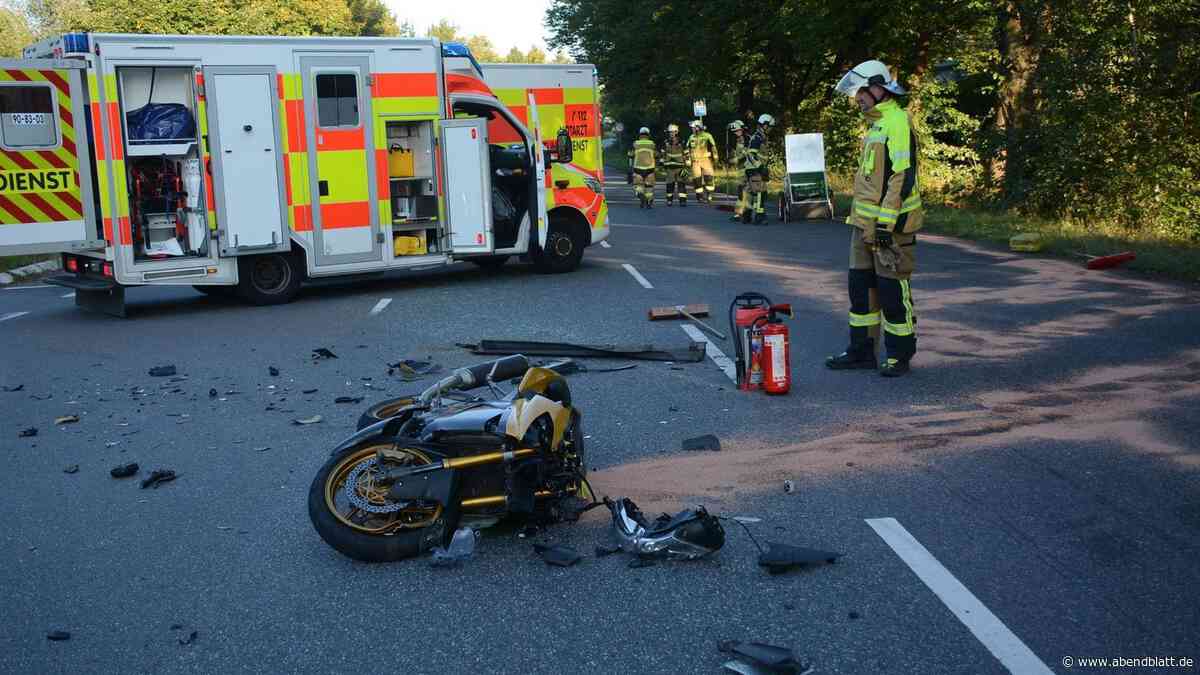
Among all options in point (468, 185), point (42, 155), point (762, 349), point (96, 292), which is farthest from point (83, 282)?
point (762, 349)

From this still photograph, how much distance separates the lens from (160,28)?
4334cm

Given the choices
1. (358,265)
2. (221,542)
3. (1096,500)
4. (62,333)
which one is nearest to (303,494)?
(221,542)

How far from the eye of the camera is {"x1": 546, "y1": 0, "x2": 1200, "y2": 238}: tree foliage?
18406 millimetres

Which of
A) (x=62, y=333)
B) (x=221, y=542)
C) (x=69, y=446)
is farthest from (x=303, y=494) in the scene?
(x=62, y=333)

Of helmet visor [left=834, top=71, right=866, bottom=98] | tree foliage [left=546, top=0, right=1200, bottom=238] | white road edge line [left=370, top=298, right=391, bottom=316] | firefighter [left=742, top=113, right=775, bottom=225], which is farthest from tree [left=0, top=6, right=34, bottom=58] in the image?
helmet visor [left=834, top=71, right=866, bottom=98]

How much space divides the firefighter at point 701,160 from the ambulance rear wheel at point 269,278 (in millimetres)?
16359

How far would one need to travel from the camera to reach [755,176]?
22797mm

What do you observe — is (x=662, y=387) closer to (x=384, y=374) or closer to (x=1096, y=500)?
(x=384, y=374)

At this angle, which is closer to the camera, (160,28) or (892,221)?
(892,221)

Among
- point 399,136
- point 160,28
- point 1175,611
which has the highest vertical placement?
point 160,28

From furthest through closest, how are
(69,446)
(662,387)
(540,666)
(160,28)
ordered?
(160,28) → (662,387) → (69,446) → (540,666)

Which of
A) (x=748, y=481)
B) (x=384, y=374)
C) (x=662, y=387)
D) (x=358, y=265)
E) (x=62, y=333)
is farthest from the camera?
(x=358, y=265)

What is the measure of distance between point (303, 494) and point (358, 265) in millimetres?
8425

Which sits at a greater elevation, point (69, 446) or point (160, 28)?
point (160, 28)
